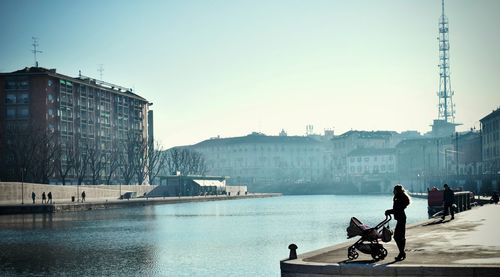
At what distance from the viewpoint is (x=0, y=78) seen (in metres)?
143

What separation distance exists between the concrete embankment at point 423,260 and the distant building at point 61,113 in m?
101

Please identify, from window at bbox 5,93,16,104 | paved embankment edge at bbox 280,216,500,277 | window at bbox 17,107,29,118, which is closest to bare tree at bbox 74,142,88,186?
Answer: window at bbox 17,107,29,118

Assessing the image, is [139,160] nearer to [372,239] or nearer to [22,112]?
[22,112]

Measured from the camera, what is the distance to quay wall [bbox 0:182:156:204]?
3716 inches

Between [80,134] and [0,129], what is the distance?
1814 cm

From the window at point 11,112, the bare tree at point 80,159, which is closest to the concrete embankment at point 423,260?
the bare tree at point 80,159

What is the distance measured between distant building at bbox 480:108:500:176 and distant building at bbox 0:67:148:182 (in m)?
74.2

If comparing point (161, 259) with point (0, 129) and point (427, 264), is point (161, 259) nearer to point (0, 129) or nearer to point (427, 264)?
point (427, 264)

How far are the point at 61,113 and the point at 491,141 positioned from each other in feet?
281

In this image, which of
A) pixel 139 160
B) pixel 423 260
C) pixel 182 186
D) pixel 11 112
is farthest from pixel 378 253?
pixel 182 186

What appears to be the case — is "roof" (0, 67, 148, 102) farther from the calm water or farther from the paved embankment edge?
the paved embankment edge

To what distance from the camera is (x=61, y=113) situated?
477ft

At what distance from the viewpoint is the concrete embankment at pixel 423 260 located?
1698 centimetres

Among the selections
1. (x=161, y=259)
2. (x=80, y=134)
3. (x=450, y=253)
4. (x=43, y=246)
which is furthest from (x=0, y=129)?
(x=450, y=253)
